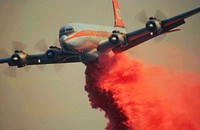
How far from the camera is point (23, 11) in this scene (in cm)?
1680

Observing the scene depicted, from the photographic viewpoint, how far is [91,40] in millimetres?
13695

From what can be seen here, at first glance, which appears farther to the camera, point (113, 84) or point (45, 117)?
point (45, 117)

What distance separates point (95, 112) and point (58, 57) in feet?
13.1

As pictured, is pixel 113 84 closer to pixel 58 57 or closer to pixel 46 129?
pixel 58 57

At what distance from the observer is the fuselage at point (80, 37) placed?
13.2m

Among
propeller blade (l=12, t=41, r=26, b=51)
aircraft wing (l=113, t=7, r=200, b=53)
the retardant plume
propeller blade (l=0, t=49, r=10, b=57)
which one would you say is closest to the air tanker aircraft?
aircraft wing (l=113, t=7, r=200, b=53)

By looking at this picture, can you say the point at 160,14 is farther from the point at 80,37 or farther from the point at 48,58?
the point at 48,58

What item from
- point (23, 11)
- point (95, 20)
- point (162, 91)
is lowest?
point (162, 91)

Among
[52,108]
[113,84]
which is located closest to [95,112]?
[52,108]

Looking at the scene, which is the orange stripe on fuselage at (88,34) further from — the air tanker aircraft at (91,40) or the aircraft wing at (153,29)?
the aircraft wing at (153,29)

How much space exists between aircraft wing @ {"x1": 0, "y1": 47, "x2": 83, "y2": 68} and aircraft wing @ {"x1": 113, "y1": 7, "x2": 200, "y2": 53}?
1677mm

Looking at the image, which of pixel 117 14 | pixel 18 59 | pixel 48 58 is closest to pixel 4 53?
pixel 18 59

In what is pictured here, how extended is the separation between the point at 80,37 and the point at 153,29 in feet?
8.57

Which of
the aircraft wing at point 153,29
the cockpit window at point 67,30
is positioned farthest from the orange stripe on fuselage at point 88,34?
the aircraft wing at point 153,29
